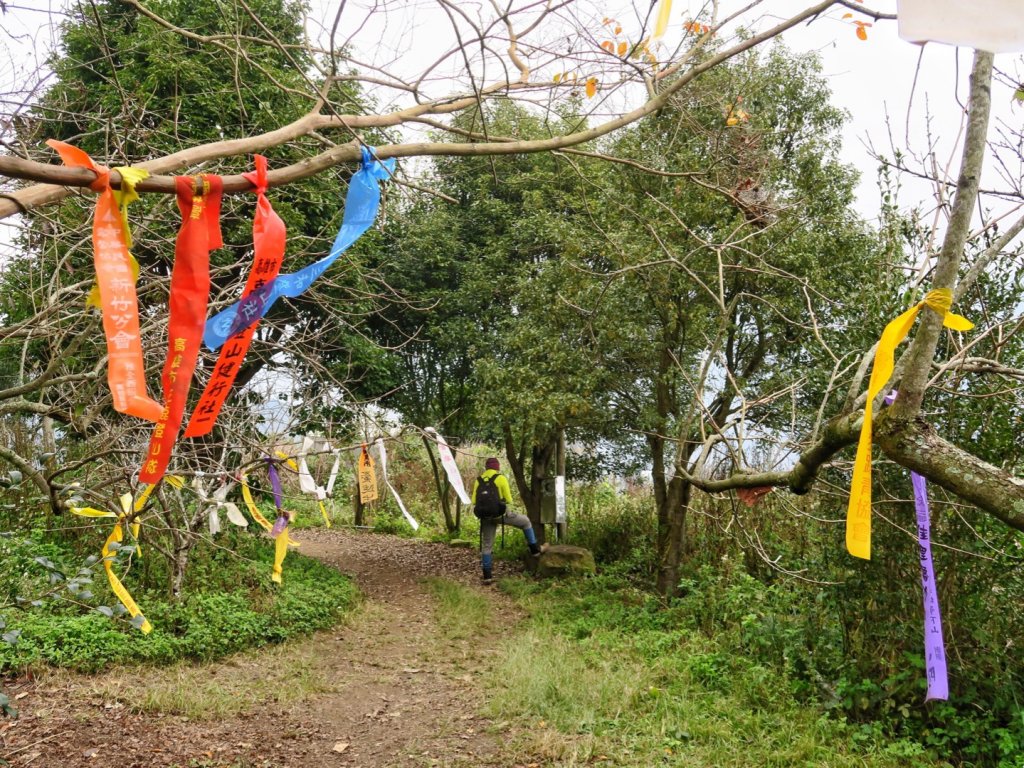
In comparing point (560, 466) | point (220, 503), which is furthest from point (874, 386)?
point (560, 466)

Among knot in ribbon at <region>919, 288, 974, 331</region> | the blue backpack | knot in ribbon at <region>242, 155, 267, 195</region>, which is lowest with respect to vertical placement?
the blue backpack

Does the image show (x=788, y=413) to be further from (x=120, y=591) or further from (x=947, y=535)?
(x=120, y=591)

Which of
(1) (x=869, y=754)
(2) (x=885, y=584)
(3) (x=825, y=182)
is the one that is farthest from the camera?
(3) (x=825, y=182)

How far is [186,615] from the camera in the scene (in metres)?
5.88

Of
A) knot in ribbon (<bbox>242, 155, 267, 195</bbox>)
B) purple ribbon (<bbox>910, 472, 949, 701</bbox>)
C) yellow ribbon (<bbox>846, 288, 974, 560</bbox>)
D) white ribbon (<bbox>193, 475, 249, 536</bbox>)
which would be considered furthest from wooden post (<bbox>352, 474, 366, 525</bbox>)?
yellow ribbon (<bbox>846, 288, 974, 560</bbox>)

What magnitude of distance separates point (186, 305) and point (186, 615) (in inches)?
182

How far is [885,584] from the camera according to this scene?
4352mm

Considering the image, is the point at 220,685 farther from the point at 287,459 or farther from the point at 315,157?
the point at 315,157

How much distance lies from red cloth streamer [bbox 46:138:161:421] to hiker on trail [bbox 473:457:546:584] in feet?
23.2

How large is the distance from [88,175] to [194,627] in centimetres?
494

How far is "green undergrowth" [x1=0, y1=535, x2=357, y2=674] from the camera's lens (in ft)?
16.5

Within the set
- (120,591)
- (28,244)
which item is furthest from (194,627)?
(28,244)

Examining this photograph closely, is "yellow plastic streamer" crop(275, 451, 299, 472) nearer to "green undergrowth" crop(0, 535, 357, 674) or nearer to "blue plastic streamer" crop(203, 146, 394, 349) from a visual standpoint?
"green undergrowth" crop(0, 535, 357, 674)

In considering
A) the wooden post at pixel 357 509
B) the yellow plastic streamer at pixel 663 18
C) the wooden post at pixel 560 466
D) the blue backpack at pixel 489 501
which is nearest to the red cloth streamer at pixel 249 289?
the yellow plastic streamer at pixel 663 18
